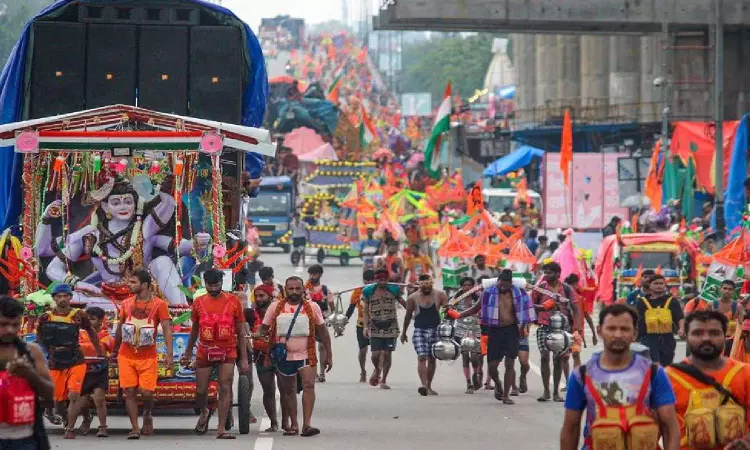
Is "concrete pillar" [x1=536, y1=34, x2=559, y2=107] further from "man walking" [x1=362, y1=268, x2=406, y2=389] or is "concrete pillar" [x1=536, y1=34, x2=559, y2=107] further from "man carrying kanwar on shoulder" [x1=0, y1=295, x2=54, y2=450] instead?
"man carrying kanwar on shoulder" [x1=0, y1=295, x2=54, y2=450]

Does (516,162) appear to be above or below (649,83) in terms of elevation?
below

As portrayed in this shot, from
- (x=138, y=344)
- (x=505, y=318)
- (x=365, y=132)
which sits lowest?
(x=505, y=318)

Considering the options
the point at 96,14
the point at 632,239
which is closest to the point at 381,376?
the point at 96,14

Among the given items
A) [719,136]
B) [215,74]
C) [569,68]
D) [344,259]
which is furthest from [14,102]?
[569,68]

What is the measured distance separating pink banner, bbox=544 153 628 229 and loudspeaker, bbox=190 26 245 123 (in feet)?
79.0

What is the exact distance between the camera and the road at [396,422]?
49.5ft

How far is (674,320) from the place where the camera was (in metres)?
19.0

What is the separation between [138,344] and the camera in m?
15.2

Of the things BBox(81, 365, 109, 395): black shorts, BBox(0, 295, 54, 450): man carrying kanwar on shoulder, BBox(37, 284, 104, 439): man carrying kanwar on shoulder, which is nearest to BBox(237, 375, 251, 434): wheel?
BBox(81, 365, 109, 395): black shorts

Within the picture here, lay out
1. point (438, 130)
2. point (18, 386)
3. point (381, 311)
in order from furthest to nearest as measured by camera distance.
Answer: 1. point (438, 130)
2. point (381, 311)
3. point (18, 386)

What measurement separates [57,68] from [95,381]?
4415 mm

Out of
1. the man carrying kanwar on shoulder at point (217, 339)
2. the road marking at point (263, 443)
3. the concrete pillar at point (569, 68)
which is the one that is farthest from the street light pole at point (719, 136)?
the concrete pillar at point (569, 68)

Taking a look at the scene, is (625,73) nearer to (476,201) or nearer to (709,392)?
(476,201)

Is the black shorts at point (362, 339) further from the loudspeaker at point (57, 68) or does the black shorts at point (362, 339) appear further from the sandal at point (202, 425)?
the sandal at point (202, 425)
